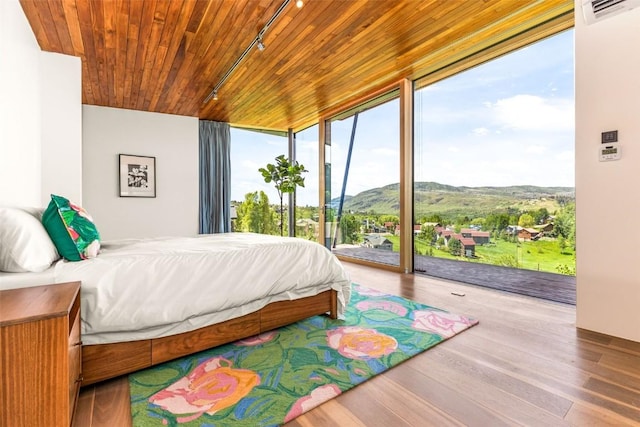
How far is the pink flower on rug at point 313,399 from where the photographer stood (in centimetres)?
137

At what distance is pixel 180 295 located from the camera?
1.75 metres

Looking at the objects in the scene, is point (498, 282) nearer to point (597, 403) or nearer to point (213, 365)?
point (597, 403)

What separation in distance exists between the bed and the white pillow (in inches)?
1.9

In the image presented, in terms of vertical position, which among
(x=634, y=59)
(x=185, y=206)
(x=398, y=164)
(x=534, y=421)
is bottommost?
(x=534, y=421)

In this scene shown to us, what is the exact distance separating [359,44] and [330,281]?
2.55m

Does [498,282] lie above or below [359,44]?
below

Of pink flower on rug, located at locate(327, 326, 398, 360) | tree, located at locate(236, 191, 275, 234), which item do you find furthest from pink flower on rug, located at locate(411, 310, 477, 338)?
tree, located at locate(236, 191, 275, 234)

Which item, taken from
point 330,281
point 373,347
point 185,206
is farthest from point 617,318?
point 185,206

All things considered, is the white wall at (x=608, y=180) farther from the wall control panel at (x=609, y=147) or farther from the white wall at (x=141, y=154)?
the white wall at (x=141, y=154)

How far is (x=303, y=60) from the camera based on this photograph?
360 centimetres

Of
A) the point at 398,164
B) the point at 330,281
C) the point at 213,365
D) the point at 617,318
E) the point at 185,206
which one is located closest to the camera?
the point at 213,365

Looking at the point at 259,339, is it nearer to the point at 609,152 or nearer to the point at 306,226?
the point at 609,152

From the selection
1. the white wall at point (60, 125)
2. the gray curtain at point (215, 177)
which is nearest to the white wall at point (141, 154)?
the gray curtain at point (215, 177)

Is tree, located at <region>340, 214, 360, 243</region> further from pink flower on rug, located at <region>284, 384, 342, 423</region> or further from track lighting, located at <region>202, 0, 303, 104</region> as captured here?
pink flower on rug, located at <region>284, 384, 342, 423</region>
